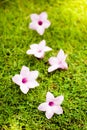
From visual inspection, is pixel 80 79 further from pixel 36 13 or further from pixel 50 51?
pixel 36 13

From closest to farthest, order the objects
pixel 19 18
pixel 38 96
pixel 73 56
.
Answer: pixel 38 96 → pixel 73 56 → pixel 19 18

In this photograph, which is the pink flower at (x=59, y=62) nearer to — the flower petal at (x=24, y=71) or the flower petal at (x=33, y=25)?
the flower petal at (x=24, y=71)

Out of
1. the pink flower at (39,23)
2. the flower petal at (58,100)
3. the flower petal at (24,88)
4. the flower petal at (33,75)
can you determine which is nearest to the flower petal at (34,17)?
the pink flower at (39,23)

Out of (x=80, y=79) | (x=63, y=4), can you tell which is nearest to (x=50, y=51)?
(x=80, y=79)

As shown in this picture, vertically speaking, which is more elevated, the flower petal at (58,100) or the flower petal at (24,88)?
the flower petal at (24,88)

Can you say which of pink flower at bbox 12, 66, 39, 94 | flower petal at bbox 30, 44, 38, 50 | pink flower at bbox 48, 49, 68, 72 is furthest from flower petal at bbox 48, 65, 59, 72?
flower petal at bbox 30, 44, 38, 50

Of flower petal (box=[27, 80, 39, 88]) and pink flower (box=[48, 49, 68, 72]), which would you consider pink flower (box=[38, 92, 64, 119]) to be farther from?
pink flower (box=[48, 49, 68, 72])
